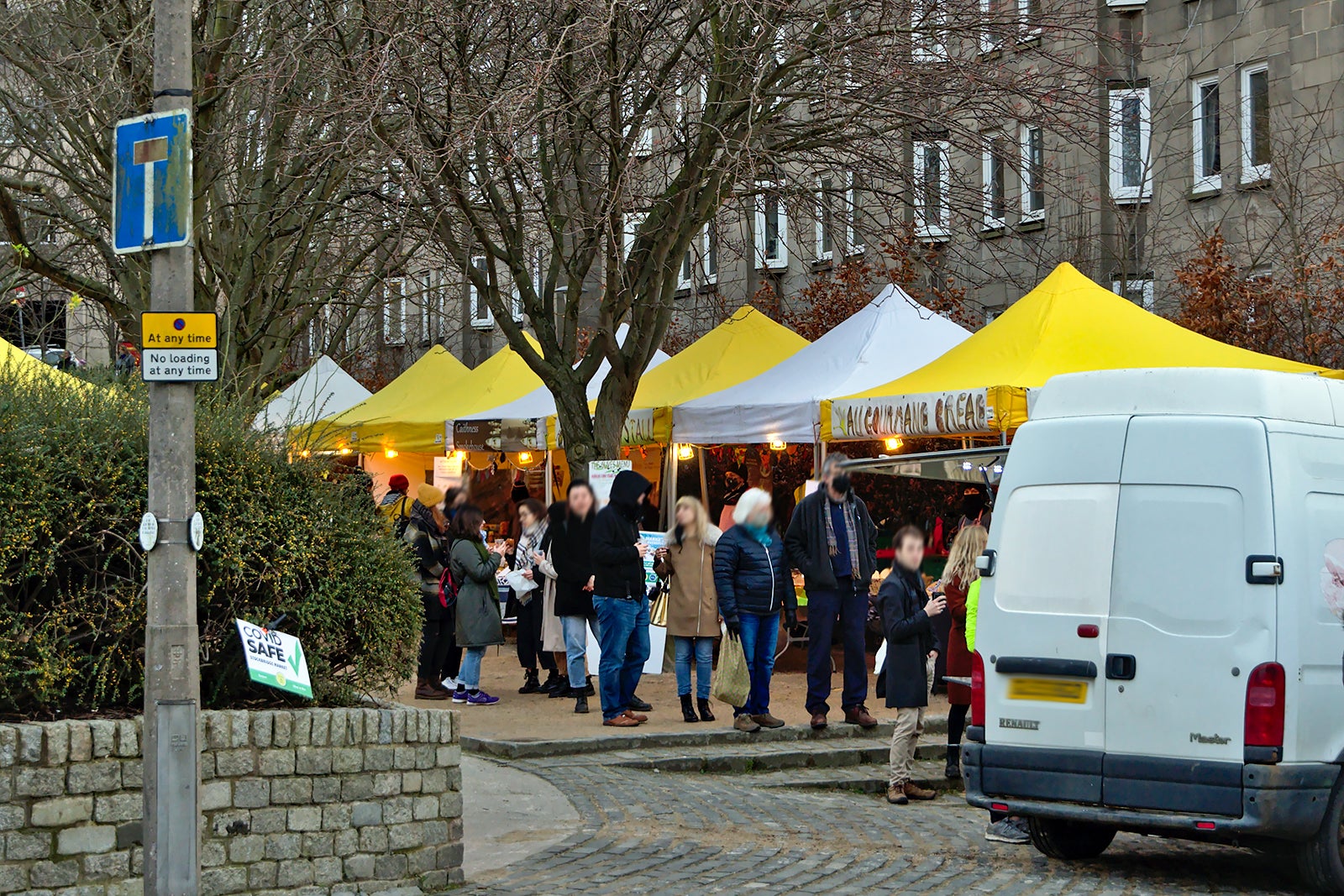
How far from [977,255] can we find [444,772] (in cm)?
2164

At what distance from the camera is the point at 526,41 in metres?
15.8

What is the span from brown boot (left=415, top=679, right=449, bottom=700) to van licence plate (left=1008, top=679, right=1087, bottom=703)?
23.7ft

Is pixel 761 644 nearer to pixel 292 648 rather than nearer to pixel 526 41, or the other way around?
pixel 292 648

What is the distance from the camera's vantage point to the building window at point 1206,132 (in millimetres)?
25609

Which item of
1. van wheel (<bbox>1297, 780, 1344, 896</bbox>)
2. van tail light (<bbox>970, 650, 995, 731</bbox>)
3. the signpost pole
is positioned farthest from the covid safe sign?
van wheel (<bbox>1297, 780, 1344, 896</bbox>)

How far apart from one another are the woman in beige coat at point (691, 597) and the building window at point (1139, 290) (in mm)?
13728

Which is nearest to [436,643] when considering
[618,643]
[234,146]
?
[618,643]

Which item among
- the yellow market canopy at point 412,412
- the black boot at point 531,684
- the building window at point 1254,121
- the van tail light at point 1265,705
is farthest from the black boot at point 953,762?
the building window at point 1254,121

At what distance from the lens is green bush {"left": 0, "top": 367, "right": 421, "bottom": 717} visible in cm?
759

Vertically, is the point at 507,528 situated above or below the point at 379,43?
below

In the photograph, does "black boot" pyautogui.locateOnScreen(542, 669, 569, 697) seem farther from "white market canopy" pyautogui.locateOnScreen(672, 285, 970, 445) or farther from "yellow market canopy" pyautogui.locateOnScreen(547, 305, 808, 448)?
"yellow market canopy" pyautogui.locateOnScreen(547, 305, 808, 448)

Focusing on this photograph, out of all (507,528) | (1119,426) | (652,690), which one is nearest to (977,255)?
(507,528)

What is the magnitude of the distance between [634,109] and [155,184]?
993 centimetres

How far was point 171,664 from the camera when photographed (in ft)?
22.9
